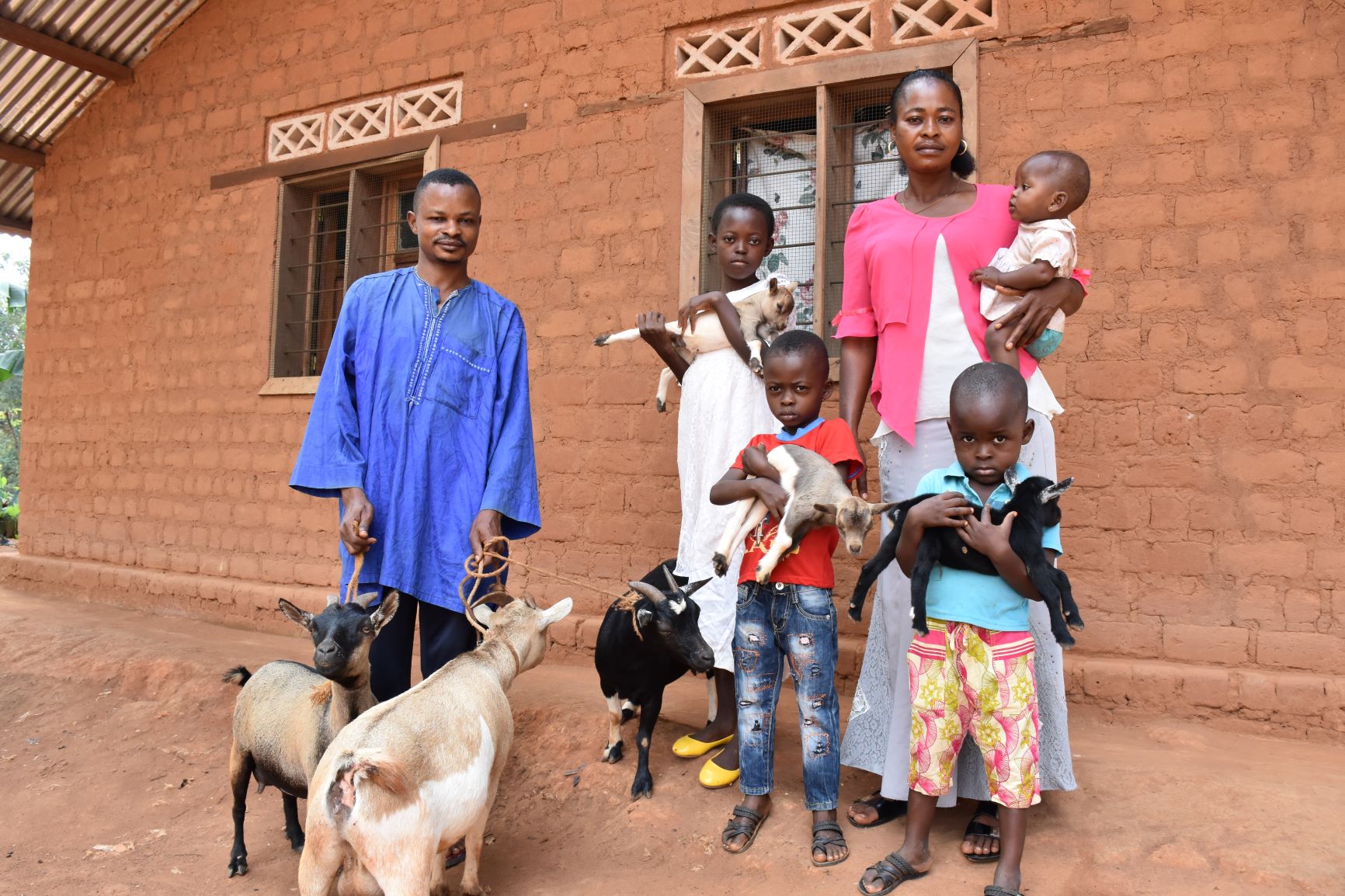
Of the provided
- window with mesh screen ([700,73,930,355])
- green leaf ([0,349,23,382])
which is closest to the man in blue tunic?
window with mesh screen ([700,73,930,355])

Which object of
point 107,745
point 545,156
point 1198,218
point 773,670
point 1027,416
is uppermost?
point 545,156

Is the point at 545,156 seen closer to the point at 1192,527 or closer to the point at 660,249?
the point at 660,249

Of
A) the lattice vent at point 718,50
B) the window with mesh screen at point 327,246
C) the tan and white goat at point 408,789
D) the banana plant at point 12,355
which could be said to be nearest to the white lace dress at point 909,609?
the tan and white goat at point 408,789

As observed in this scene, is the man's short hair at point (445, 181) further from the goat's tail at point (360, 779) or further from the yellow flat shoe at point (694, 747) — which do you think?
the yellow flat shoe at point (694, 747)

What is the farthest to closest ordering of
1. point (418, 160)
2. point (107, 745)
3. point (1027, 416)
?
1. point (418, 160)
2. point (107, 745)
3. point (1027, 416)

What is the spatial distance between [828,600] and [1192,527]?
224 cm

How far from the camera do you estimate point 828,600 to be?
9.66ft

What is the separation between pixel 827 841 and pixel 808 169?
3565 mm

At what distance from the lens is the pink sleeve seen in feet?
10.2

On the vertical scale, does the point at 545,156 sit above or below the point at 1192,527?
above

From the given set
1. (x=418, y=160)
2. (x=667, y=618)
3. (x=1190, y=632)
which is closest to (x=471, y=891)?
(x=667, y=618)

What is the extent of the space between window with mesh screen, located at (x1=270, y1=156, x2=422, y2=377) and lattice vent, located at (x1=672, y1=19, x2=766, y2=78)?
88.0 inches

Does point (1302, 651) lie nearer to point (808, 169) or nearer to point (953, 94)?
point (953, 94)

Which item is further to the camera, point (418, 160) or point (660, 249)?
point (418, 160)
